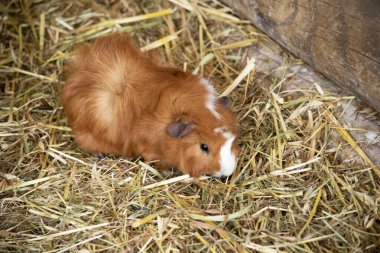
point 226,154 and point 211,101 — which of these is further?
point 211,101

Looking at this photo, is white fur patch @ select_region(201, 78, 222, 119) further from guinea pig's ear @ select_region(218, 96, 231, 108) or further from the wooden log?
the wooden log

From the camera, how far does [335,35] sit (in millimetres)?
2885

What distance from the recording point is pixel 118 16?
4.06 metres

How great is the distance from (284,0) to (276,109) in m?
0.72

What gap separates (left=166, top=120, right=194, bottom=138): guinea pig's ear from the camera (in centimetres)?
268

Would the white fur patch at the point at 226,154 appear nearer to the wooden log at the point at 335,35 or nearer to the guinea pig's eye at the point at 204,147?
the guinea pig's eye at the point at 204,147

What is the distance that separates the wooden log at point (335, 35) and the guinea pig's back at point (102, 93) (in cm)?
102

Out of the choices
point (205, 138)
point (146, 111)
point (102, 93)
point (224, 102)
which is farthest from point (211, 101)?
point (102, 93)

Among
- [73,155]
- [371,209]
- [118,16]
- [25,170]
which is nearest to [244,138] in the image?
[371,209]

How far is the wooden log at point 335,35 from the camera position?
8.74 feet

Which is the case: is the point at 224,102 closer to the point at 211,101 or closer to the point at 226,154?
the point at 211,101

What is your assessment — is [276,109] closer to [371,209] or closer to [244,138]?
[244,138]

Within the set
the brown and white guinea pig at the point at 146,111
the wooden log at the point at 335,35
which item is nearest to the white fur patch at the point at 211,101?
the brown and white guinea pig at the point at 146,111

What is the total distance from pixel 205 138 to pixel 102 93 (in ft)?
2.47
